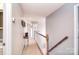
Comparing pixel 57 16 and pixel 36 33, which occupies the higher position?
pixel 57 16

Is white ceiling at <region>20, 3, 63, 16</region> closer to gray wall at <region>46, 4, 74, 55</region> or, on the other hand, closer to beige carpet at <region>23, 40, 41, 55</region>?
gray wall at <region>46, 4, 74, 55</region>

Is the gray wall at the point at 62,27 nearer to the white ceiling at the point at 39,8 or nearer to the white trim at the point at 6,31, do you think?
the white ceiling at the point at 39,8

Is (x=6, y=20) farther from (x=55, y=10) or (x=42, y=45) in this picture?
(x=55, y=10)

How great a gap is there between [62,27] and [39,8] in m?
0.74

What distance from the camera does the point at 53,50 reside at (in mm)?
3014

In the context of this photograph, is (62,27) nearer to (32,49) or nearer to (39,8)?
(39,8)

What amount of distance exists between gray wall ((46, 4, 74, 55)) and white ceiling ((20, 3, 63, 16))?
13 cm

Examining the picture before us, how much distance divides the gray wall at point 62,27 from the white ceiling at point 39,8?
127 millimetres

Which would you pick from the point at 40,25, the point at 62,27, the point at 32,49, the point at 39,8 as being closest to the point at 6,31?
the point at 40,25

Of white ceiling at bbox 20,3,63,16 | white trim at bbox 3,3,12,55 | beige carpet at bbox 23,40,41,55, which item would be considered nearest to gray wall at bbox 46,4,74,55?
white ceiling at bbox 20,3,63,16

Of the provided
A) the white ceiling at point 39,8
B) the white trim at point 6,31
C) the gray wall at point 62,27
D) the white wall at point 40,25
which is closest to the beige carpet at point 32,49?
the white wall at point 40,25

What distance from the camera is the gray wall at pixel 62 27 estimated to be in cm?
291
